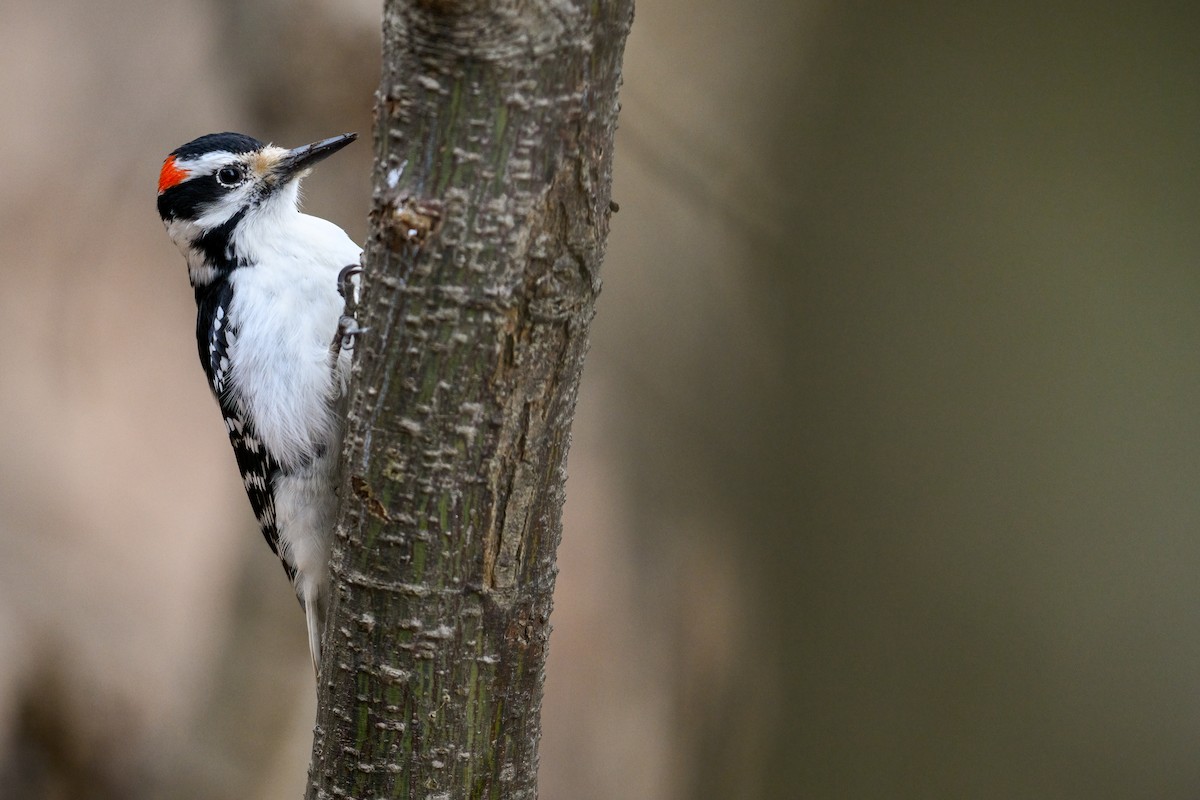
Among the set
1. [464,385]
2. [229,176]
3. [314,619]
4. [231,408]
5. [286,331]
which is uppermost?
[229,176]

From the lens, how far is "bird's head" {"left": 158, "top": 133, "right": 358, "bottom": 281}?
83.7 inches

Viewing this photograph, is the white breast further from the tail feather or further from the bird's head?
the tail feather

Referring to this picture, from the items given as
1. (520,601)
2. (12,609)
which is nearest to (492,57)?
(520,601)

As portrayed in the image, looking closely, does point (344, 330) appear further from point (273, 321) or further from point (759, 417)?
point (759, 417)

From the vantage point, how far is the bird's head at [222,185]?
6.98 ft

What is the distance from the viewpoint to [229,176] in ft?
7.00

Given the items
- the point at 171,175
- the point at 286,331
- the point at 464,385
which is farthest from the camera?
the point at 171,175

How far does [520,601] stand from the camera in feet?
4.06

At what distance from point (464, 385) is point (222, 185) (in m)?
1.29

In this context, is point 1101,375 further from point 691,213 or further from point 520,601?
point 520,601

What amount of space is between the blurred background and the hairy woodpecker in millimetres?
757

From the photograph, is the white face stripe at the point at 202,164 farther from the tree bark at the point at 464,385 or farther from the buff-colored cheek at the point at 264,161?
the tree bark at the point at 464,385

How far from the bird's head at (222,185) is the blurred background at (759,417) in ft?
2.40

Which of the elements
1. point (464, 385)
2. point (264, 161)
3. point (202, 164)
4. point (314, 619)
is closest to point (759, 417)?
point (314, 619)
